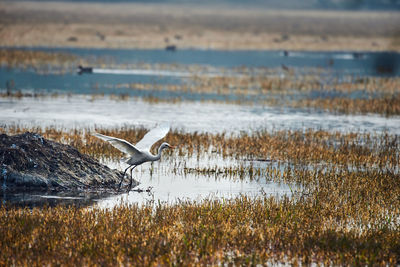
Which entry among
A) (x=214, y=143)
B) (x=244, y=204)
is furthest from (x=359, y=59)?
(x=244, y=204)

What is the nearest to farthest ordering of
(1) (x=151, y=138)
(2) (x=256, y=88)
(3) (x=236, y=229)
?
(3) (x=236, y=229), (1) (x=151, y=138), (2) (x=256, y=88)

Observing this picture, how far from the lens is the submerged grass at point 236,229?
8672 millimetres

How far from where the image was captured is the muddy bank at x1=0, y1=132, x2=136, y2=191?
41.0 feet

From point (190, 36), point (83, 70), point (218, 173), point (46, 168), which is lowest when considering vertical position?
point (218, 173)

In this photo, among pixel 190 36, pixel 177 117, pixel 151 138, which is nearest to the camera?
pixel 151 138

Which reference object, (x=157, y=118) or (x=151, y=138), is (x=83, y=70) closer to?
→ (x=157, y=118)

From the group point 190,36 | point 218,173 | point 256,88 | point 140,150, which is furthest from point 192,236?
point 190,36

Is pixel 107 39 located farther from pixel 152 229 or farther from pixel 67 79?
pixel 152 229

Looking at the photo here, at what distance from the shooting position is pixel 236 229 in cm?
997

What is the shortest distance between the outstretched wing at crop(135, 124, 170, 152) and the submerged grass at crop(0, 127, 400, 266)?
168 centimetres

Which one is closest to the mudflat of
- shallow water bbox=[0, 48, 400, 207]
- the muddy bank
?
shallow water bbox=[0, 48, 400, 207]

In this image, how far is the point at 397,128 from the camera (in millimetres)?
24500

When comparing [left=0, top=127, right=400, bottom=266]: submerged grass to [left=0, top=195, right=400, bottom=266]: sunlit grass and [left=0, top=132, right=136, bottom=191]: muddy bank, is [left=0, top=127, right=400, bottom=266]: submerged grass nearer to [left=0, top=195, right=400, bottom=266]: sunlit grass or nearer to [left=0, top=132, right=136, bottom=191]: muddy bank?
[left=0, top=195, right=400, bottom=266]: sunlit grass

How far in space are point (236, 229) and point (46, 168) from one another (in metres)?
4.77
